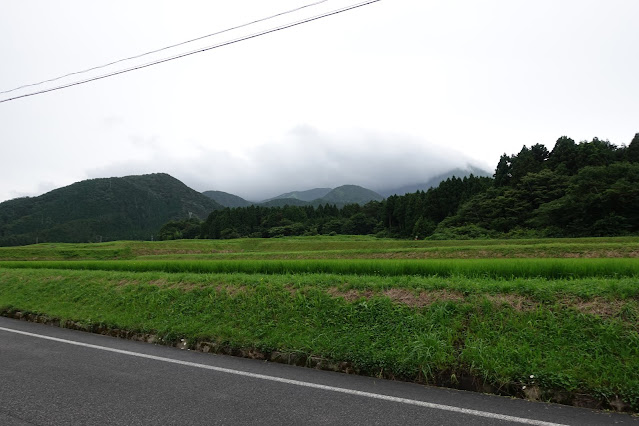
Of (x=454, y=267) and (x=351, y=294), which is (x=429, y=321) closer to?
(x=351, y=294)

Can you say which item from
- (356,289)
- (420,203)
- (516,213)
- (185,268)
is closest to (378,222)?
(420,203)

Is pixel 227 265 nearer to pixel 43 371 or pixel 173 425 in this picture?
pixel 43 371

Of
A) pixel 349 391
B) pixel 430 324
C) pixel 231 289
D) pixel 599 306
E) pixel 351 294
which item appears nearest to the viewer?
pixel 349 391

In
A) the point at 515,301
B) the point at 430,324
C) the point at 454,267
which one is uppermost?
the point at 454,267

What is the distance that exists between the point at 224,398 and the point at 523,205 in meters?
55.1

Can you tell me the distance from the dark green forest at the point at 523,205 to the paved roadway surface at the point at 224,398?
4420 cm

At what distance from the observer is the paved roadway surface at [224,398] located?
3832 mm

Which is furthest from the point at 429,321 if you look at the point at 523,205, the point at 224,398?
the point at 523,205

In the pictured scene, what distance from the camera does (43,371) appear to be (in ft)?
17.9

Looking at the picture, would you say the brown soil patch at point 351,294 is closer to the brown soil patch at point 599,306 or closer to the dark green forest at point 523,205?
the brown soil patch at point 599,306

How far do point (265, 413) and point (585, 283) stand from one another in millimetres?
6078

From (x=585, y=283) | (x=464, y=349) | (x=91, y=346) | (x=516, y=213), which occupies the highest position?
(x=516, y=213)

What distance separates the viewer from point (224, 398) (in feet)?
14.5

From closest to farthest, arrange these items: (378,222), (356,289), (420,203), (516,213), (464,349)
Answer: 1. (464,349)
2. (356,289)
3. (516,213)
4. (420,203)
5. (378,222)
